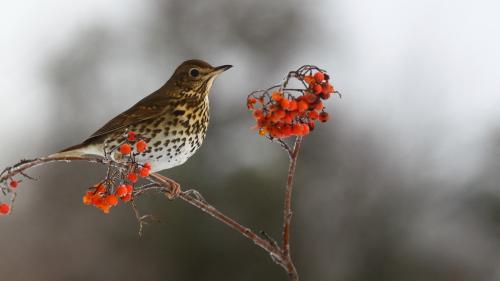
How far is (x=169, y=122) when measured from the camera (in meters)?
1.41

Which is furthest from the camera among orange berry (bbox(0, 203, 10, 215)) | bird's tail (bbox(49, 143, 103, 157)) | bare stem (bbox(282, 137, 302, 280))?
bird's tail (bbox(49, 143, 103, 157))

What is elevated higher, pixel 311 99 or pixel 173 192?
pixel 311 99

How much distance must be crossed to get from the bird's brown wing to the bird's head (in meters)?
0.05

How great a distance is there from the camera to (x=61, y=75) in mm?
5113

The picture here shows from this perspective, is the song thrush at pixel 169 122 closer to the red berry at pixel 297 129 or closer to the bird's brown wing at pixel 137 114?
the bird's brown wing at pixel 137 114

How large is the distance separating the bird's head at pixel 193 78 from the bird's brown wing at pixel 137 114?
0.05 m

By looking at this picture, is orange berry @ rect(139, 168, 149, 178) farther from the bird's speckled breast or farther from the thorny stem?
the bird's speckled breast

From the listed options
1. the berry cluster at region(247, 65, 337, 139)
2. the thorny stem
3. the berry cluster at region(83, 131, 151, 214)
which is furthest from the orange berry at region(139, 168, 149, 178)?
the berry cluster at region(247, 65, 337, 139)

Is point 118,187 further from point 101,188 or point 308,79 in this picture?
point 308,79

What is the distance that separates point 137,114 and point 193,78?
5.8 inches

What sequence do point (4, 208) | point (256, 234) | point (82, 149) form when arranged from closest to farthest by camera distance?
1. point (256, 234)
2. point (4, 208)
3. point (82, 149)

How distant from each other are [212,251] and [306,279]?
680 millimetres

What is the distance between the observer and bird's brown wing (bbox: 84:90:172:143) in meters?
1.38

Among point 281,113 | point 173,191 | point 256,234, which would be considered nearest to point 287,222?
point 256,234
